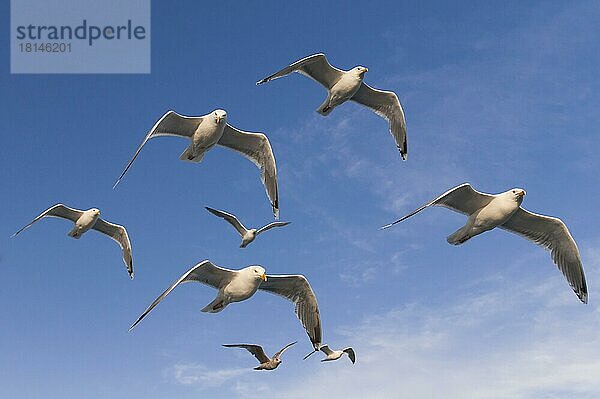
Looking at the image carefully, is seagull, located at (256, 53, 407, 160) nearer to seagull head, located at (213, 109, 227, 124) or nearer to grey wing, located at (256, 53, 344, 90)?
grey wing, located at (256, 53, 344, 90)

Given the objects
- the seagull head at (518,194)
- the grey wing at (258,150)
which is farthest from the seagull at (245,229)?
the seagull head at (518,194)

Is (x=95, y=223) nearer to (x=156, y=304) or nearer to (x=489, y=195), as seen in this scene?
(x=156, y=304)

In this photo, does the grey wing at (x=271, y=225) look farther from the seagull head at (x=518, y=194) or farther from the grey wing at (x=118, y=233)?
the seagull head at (x=518, y=194)

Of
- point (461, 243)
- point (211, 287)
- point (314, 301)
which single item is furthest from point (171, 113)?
point (461, 243)

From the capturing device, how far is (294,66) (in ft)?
68.9

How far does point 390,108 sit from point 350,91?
2.52m

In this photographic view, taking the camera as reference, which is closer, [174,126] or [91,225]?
[174,126]

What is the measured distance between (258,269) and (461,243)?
5.44 meters

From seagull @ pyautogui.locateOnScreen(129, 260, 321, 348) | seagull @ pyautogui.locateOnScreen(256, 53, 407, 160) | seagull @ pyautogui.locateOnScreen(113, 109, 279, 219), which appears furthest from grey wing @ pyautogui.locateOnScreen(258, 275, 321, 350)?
seagull @ pyautogui.locateOnScreen(256, 53, 407, 160)

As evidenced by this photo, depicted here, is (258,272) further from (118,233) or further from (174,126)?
(118,233)

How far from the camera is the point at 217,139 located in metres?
21.3

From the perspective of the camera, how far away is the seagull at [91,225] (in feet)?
86.2

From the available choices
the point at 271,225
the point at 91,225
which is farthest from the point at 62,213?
the point at 271,225

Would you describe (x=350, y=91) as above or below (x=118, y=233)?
above
